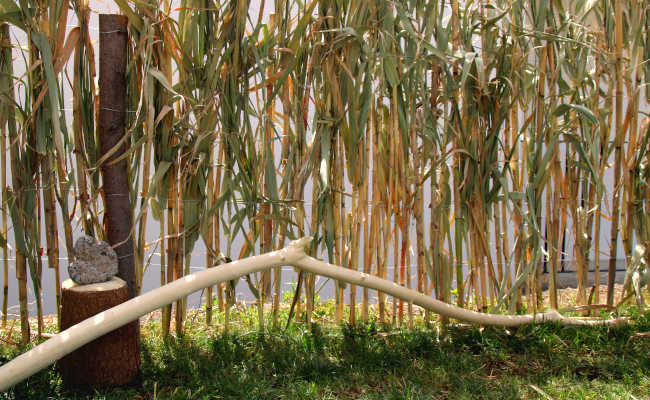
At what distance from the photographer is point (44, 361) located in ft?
4.20

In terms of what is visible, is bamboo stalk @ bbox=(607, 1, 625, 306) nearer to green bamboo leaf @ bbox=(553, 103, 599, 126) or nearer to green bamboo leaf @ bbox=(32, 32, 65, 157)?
green bamboo leaf @ bbox=(553, 103, 599, 126)

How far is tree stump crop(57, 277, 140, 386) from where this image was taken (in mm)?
1481

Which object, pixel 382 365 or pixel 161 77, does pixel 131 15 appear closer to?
pixel 161 77

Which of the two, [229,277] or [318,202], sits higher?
[318,202]

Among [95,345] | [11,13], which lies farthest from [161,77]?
[95,345]

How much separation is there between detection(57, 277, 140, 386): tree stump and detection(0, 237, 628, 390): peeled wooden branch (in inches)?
5.7

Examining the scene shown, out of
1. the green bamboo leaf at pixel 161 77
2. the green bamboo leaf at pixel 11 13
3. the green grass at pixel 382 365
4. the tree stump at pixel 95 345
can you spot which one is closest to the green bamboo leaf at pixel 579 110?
the green grass at pixel 382 365

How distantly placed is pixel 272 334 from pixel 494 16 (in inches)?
50.9

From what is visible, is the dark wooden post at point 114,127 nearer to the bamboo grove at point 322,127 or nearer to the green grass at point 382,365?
the bamboo grove at point 322,127

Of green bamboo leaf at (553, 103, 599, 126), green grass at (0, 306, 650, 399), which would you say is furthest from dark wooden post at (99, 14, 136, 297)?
green bamboo leaf at (553, 103, 599, 126)

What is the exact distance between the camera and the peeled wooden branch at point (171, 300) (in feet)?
4.18

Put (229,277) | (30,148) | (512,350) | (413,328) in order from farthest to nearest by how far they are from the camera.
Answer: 1. (413,328)
2. (512,350)
3. (30,148)
4. (229,277)

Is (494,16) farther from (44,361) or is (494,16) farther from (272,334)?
(44,361)

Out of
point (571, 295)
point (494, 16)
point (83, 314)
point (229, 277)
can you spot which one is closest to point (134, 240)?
point (83, 314)
